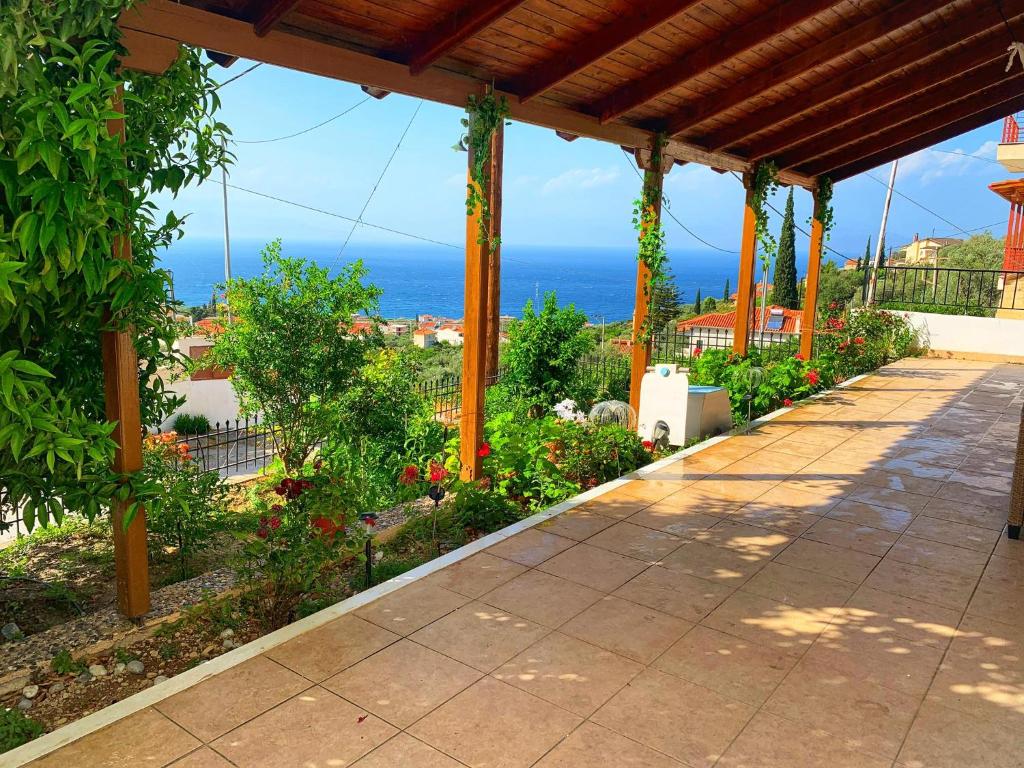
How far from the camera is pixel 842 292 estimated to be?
3588 cm

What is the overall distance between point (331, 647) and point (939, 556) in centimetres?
365

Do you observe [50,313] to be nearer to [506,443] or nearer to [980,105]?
[506,443]

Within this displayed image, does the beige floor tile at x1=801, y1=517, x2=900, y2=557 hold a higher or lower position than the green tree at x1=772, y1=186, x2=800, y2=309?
lower

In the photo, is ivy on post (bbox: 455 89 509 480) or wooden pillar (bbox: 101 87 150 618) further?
ivy on post (bbox: 455 89 509 480)

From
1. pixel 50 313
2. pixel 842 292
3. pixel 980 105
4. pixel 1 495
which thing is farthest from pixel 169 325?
pixel 842 292

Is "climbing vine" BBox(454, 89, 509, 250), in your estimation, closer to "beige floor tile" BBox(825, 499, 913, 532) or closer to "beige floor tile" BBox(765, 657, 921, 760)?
"beige floor tile" BBox(825, 499, 913, 532)

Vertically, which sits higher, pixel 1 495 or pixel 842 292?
pixel 842 292

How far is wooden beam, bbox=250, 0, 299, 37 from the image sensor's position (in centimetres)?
358

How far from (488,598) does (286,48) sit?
3120mm

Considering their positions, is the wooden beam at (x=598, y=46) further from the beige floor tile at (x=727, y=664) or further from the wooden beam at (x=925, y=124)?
the wooden beam at (x=925, y=124)

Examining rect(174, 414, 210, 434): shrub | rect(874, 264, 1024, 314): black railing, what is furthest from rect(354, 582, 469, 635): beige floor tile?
rect(174, 414, 210, 434): shrub

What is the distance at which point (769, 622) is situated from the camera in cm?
360

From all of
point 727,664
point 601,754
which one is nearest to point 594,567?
point 727,664

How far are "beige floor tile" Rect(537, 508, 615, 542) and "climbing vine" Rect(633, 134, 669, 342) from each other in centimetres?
294
